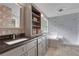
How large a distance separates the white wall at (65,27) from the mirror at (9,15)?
77 centimetres

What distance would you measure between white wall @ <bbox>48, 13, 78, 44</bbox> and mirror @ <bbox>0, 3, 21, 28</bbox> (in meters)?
0.77

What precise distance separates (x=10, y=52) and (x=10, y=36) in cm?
77

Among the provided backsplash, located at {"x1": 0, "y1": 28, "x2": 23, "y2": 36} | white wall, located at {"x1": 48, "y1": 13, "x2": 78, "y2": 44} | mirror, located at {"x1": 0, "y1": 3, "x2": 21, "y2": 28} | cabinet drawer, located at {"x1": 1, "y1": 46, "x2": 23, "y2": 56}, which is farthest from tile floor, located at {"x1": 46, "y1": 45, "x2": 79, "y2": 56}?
mirror, located at {"x1": 0, "y1": 3, "x2": 21, "y2": 28}

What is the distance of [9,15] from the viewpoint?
2.18m

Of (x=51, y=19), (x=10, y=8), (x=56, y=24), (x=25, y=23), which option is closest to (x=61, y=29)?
(x=56, y=24)

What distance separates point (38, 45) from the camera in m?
2.47

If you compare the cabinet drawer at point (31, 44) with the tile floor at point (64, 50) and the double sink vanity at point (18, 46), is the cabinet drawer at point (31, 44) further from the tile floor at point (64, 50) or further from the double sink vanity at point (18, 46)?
the tile floor at point (64, 50)

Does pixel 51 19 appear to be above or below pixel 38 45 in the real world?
above

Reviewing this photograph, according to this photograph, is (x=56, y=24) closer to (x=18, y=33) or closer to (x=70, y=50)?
(x=70, y=50)


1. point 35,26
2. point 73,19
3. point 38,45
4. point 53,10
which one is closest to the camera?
point 73,19

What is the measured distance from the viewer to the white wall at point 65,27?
2.00 metres

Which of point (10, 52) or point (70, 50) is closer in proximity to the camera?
point (10, 52)

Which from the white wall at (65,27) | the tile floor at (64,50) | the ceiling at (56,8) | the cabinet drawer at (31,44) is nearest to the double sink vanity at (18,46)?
the cabinet drawer at (31,44)

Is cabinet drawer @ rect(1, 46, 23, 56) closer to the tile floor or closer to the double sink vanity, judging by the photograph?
the double sink vanity
